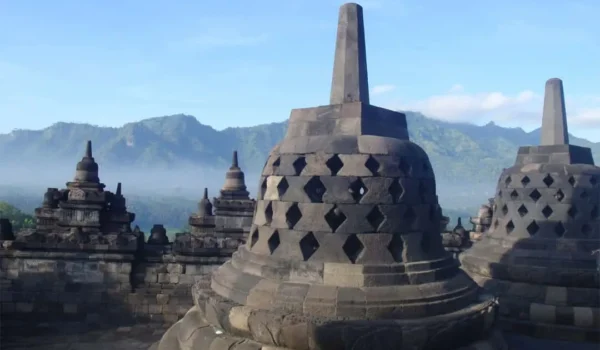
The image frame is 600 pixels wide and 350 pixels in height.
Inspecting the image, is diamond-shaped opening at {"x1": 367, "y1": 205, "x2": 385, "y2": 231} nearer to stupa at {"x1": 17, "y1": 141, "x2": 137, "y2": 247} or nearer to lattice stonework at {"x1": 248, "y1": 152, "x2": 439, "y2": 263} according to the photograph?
lattice stonework at {"x1": 248, "y1": 152, "x2": 439, "y2": 263}

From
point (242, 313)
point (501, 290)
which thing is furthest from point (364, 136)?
point (501, 290)

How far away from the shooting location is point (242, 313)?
4520mm

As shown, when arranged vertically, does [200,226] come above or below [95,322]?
above

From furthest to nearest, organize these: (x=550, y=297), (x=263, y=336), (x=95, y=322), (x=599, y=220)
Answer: (x=95, y=322)
(x=599, y=220)
(x=550, y=297)
(x=263, y=336)

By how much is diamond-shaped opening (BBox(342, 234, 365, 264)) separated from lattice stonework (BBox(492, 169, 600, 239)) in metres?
4.84

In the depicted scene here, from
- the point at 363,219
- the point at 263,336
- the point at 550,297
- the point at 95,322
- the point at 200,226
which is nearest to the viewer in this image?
the point at 263,336

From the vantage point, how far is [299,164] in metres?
5.00

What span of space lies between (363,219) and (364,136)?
0.83 meters

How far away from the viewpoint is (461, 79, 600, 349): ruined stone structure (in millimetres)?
7531

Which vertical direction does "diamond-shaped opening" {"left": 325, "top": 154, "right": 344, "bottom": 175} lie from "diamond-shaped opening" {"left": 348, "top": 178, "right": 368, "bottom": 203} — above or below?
above

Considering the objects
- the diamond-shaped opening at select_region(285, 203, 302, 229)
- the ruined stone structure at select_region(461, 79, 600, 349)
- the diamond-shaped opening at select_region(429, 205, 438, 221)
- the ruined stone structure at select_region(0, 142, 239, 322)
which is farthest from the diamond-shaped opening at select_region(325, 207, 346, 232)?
the ruined stone structure at select_region(0, 142, 239, 322)

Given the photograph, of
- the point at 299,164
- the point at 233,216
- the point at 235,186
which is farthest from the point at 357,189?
the point at 235,186

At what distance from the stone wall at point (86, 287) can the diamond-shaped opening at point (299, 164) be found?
6.54 meters

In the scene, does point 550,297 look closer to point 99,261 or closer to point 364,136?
point 364,136
